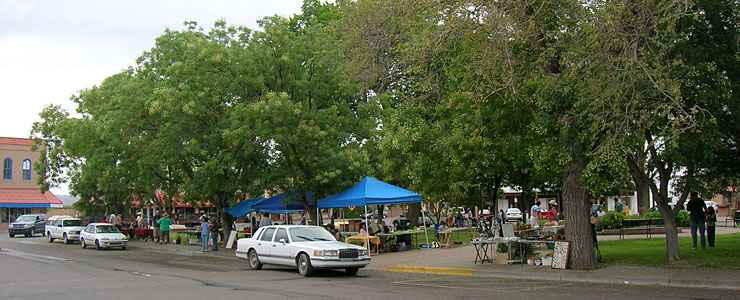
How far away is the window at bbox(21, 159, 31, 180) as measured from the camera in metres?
64.6

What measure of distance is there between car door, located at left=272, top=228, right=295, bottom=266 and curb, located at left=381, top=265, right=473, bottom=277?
3142 mm

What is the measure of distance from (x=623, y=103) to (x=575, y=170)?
13.1 feet

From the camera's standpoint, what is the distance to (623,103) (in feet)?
46.6

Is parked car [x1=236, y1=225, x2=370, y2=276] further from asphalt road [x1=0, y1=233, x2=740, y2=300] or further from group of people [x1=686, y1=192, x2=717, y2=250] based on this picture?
group of people [x1=686, y1=192, x2=717, y2=250]

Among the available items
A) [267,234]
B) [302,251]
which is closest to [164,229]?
[267,234]

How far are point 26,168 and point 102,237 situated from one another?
3535 centimetres

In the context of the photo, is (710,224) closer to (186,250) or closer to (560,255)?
(560,255)

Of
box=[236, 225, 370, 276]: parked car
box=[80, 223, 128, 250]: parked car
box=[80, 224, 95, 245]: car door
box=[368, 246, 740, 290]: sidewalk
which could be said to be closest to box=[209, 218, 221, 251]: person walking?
box=[80, 223, 128, 250]: parked car

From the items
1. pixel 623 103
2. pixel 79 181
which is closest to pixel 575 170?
pixel 623 103

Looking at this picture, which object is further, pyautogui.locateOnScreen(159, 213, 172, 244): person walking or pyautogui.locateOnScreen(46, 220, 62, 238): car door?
pyautogui.locateOnScreen(46, 220, 62, 238): car door

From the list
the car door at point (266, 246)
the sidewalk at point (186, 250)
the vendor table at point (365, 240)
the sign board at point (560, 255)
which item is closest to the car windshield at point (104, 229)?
the sidewalk at point (186, 250)

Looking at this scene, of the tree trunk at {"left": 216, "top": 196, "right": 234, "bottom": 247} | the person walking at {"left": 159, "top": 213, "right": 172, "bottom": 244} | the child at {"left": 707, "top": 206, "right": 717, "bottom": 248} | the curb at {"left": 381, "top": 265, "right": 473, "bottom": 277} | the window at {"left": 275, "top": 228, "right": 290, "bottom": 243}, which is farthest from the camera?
the person walking at {"left": 159, "top": 213, "right": 172, "bottom": 244}

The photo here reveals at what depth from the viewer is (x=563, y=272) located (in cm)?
1792

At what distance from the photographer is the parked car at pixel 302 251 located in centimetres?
1844
